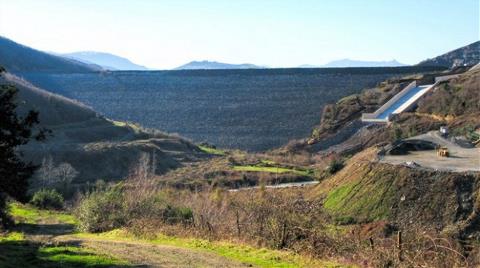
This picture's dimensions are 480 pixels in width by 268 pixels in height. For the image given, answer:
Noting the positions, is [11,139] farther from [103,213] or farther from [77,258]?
[103,213]

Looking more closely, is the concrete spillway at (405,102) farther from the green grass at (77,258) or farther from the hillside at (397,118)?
the green grass at (77,258)

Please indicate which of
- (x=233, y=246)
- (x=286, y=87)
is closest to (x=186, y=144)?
(x=286, y=87)

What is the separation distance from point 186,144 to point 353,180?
1446 inches

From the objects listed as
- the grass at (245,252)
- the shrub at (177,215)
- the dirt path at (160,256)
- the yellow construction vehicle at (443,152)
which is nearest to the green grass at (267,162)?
the yellow construction vehicle at (443,152)

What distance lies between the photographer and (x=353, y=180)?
29344 mm

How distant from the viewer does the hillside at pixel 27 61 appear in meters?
103

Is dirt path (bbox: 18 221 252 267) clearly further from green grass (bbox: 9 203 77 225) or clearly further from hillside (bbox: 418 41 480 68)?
hillside (bbox: 418 41 480 68)

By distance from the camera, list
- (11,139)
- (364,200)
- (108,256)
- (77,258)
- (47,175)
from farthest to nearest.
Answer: (47,175) < (364,200) < (11,139) < (108,256) < (77,258)

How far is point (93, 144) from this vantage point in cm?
5634

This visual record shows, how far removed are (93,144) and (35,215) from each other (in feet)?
74.3

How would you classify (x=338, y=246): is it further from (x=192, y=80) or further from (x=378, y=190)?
(x=192, y=80)

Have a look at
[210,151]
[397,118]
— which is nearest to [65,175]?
[210,151]

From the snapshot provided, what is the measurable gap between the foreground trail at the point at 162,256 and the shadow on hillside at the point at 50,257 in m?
0.66

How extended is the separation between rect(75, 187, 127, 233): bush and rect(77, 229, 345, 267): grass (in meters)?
4.86
